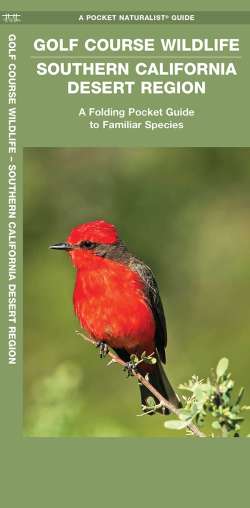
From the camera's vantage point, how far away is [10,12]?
5.11 meters

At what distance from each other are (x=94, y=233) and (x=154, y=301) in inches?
31.4

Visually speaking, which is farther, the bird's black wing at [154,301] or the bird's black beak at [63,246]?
the bird's black wing at [154,301]

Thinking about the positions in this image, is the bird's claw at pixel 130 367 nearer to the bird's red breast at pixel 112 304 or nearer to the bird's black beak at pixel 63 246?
the bird's red breast at pixel 112 304

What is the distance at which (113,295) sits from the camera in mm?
5844

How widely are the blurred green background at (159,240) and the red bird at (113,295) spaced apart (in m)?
0.83

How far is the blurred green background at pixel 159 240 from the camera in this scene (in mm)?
7113

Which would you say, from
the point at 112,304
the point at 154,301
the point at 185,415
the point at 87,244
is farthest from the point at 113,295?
the point at 185,415

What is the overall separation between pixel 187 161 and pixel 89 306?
2.93 m

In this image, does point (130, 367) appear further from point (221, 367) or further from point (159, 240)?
point (159, 240)

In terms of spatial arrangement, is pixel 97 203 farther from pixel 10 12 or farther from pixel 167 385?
pixel 10 12

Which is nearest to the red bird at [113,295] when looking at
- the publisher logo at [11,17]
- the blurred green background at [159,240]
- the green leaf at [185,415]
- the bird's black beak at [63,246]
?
the bird's black beak at [63,246]

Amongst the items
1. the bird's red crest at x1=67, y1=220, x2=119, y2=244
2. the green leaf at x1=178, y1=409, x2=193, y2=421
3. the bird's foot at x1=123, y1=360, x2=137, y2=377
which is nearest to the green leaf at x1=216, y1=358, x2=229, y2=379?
the green leaf at x1=178, y1=409, x2=193, y2=421

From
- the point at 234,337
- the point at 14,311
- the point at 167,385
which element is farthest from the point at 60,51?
the point at 234,337

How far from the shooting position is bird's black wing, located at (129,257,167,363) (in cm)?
623
